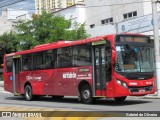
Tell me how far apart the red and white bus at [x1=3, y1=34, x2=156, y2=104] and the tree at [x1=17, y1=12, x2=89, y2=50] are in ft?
48.1

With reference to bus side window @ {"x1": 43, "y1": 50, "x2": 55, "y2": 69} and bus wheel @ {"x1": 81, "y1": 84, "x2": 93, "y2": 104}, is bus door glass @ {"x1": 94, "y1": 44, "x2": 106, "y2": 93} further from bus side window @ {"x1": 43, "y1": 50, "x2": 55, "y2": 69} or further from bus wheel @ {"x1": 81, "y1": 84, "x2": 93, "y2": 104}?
bus side window @ {"x1": 43, "y1": 50, "x2": 55, "y2": 69}

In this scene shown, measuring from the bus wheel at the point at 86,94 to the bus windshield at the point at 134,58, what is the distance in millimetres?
2110

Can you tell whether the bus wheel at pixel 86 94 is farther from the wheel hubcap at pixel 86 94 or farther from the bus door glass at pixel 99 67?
the bus door glass at pixel 99 67

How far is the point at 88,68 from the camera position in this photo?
1766 cm

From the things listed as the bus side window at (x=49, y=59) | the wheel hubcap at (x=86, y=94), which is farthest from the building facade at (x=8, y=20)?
the wheel hubcap at (x=86, y=94)

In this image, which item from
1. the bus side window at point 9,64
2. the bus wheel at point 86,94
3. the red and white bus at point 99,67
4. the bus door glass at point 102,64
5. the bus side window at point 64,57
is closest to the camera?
the red and white bus at point 99,67

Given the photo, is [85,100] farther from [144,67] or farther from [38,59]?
[38,59]

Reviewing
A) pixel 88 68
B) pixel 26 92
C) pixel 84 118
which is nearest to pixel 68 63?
pixel 88 68

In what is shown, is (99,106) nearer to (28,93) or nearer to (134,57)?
(134,57)

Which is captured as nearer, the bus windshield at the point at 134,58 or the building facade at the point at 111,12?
the bus windshield at the point at 134,58

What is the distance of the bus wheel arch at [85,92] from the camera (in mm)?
17766

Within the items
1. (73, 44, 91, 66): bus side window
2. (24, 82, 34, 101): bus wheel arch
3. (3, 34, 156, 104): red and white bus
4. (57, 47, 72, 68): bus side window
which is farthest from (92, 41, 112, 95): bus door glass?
(24, 82, 34, 101): bus wheel arch

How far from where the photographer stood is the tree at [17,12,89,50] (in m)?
36.2

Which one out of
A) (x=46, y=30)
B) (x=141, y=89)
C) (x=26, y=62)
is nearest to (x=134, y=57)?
(x=141, y=89)
